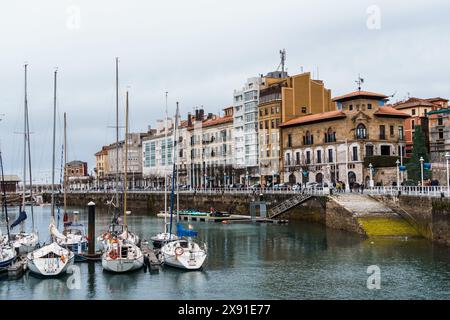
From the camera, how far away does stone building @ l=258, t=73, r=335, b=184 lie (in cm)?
12769

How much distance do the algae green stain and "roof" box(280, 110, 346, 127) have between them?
40.3 m

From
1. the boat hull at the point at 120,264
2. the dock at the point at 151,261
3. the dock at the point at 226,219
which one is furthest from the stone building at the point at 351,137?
the boat hull at the point at 120,264

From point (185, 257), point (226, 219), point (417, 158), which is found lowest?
point (185, 257)

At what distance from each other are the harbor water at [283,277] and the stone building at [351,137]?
4321 centimetres

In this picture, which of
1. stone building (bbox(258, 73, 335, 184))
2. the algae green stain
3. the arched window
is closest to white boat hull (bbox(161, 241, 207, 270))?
the algae green stain

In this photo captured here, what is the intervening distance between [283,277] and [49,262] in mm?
17829

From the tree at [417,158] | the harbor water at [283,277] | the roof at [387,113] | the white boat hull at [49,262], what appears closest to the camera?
the harbor water at [283,277]

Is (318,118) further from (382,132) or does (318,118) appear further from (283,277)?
(283,277)

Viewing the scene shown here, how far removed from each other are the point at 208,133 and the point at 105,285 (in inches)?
4329

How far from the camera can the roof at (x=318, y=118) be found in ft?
363

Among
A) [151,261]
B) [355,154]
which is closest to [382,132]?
[355,154]

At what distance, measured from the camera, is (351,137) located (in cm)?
10925

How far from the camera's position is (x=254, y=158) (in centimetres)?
13588

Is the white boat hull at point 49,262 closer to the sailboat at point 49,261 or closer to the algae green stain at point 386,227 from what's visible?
the sailboat at point 49,261
